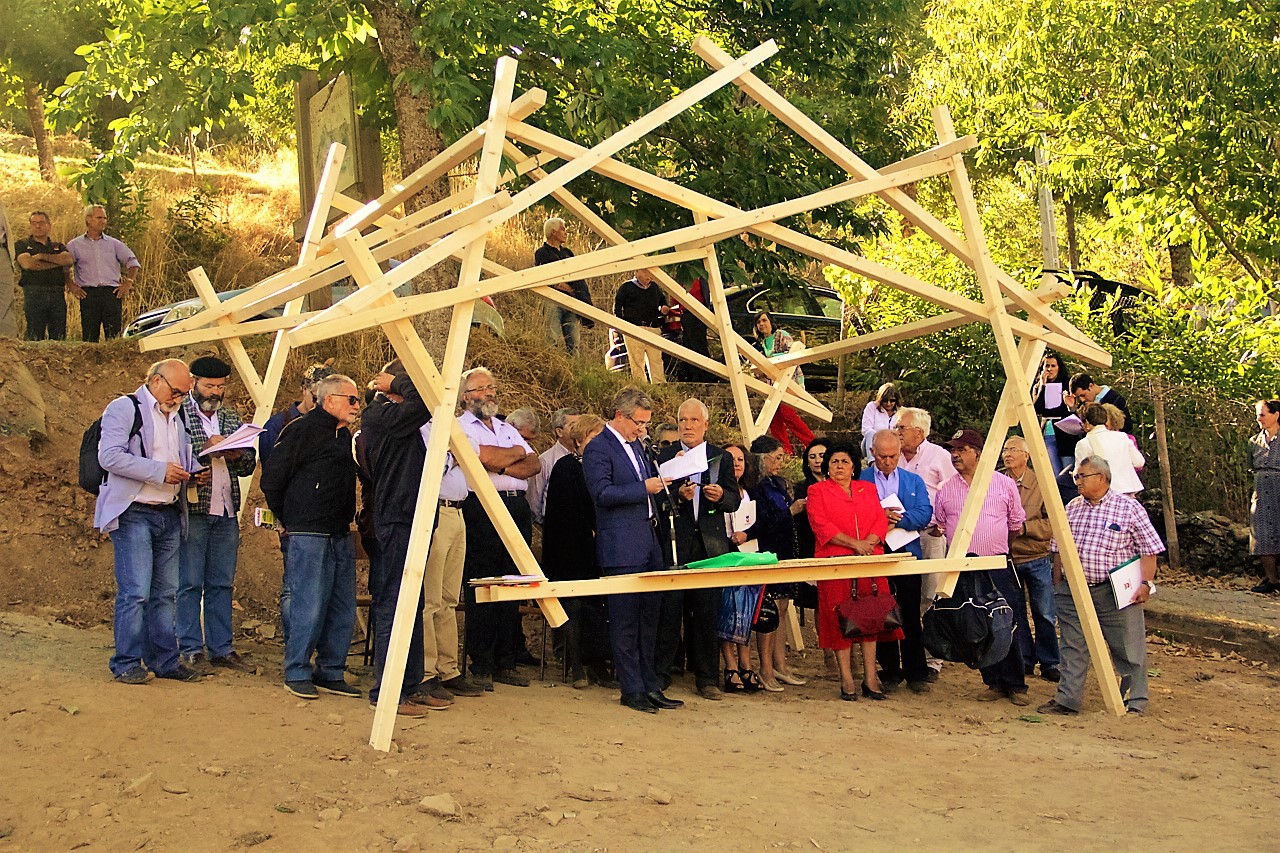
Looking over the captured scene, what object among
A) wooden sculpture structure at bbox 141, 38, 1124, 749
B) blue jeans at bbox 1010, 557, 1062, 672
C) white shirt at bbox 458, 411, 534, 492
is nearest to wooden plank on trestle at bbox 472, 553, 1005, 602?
wooden sculpture structure at bbox 141, 38, 1124, 749

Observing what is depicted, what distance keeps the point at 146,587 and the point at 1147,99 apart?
464 inches

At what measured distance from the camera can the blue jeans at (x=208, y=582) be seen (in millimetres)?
8094

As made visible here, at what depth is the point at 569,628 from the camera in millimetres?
8852

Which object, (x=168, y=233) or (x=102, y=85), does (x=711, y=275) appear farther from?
(x=168, y=233)

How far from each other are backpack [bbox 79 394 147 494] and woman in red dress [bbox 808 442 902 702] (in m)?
3.88

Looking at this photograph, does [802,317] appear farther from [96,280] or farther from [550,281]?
[550,281]

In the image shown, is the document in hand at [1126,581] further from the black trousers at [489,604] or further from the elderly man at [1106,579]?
the black trousers at [489,604]

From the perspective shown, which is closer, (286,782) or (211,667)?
(286,782)

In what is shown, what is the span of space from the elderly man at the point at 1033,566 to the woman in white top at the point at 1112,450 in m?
0.87

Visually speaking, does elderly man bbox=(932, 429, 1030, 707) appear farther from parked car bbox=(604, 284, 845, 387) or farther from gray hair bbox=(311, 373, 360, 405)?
parked car bbox=(604, 284, 845, 387)

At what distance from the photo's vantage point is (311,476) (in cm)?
762

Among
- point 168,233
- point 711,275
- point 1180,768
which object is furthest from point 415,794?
point 168,233

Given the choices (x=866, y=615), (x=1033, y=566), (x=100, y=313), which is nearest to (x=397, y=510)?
(x=866, y=615)

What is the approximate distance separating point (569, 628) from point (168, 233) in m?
9.56
